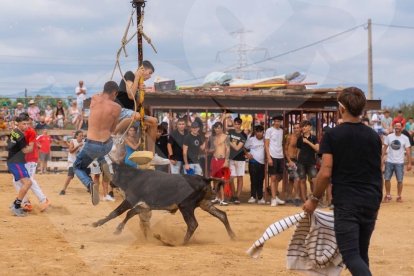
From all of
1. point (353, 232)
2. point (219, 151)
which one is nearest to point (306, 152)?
point (219, 151)

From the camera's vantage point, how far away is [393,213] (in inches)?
631

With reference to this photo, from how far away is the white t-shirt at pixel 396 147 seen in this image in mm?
17969

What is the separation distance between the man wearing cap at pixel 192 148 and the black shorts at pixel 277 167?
165cm

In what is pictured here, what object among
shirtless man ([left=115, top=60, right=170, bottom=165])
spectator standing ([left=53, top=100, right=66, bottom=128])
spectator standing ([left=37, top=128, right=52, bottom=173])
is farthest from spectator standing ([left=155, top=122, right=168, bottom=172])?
spectator standing ([left=53, top=100, right=66, bottom=128])

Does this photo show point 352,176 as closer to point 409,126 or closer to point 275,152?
point 275,152

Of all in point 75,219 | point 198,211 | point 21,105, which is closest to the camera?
point 75,219

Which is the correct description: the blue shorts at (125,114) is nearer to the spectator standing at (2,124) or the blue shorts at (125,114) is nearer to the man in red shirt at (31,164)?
the man in red shirt at (31,164)

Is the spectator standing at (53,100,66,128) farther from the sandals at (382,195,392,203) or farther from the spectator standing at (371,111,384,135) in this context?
the sandals at (382,195,392,203)

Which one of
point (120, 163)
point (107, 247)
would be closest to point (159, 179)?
point (120, 163)

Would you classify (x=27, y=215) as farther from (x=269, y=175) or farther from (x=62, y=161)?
(x=62, y=161)

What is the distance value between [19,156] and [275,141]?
612 centimetres

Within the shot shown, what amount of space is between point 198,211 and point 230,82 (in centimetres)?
598

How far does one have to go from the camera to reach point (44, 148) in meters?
23.5

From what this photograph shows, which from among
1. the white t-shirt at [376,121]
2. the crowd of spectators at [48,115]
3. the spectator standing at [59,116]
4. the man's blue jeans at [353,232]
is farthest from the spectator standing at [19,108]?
the man's blue jeans at [353,232]
